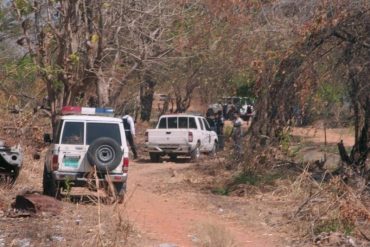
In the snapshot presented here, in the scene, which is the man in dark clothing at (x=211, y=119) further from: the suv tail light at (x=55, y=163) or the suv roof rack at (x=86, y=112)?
the suv tail light at (x=55, y=163)

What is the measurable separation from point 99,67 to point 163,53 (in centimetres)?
324

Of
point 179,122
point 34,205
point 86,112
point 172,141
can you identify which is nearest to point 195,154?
point 172,141

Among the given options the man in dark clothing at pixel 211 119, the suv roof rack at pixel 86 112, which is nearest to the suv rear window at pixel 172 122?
the man in dark clothing at pixel 211 119

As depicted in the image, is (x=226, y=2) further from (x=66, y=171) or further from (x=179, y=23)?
(x=66, y=171)

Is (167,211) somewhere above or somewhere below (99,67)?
below

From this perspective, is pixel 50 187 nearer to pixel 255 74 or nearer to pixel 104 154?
pixel 104 154

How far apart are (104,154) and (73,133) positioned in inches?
39.6

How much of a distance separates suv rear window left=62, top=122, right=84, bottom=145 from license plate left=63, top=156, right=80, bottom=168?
13.8 inches

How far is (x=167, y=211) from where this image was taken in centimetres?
1638

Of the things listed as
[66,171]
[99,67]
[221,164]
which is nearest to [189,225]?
[66,171]

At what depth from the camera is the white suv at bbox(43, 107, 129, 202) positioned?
1566 cm

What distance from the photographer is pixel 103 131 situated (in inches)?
645

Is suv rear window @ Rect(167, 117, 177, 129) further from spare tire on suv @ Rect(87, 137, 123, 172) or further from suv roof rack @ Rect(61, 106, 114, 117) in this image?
Result: spare tire on suv @ Rect(87, 137, 123, 172)

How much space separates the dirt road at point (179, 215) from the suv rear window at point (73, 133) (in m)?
1.60
